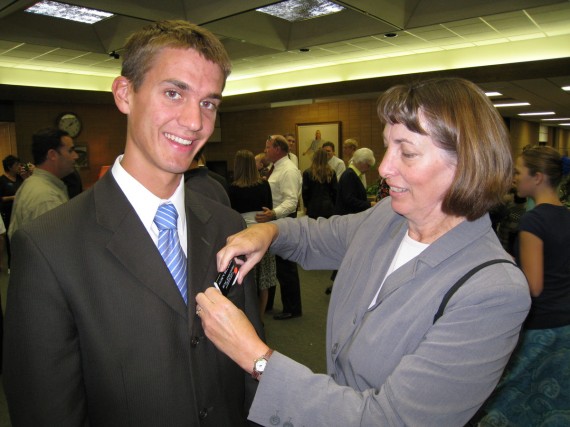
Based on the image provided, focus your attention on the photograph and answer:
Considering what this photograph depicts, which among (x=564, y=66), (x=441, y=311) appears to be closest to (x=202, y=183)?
(x=441, y=311)

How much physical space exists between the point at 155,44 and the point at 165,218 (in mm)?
486

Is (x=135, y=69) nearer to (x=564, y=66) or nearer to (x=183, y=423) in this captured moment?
(x=183, y=423)

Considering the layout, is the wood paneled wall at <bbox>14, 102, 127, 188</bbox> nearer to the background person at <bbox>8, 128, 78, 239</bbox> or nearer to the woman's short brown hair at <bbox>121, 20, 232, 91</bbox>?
the background person at <bbox>8, 128, 78, 239</bbox>

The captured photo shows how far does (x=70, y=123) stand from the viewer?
9.02 meters

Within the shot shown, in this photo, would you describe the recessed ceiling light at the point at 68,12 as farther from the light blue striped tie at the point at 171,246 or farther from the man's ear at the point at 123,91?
the light blue striped tie at the point at 171,246

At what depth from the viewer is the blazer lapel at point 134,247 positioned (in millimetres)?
991

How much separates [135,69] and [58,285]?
0.61 m

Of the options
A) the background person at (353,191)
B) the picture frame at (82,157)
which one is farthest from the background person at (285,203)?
the picture frame at (82,157)

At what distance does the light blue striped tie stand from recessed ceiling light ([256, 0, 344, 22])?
12.5ft

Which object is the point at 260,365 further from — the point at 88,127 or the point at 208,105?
the point at 88,127

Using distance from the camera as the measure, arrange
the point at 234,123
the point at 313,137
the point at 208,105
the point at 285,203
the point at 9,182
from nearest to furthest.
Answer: the point at 208,105
the point at 285,203
the point at 9,182
the point at 313,137
the point at 234,123

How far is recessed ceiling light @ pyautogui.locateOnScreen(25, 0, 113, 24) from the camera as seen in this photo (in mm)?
4332

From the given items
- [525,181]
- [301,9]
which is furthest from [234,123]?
[525,181]

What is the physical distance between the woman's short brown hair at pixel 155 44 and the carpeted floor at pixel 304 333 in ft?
8.79
